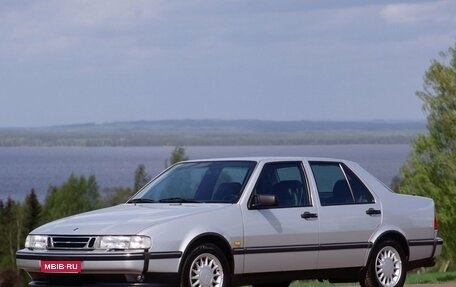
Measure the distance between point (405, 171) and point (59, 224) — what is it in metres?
32.9

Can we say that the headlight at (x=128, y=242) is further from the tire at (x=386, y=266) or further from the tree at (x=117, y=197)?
the tree at (x=117, y=197)

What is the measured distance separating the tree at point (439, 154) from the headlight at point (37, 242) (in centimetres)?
3099

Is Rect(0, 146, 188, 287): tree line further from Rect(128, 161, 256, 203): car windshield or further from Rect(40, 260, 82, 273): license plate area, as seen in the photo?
Rect(40, 260, 82, 273): license plate area

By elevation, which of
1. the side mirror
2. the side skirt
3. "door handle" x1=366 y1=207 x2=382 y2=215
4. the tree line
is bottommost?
the tree line

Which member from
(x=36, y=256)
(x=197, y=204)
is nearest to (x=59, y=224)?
(x=36, y=256)

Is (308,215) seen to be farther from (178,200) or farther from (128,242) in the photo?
(128,242)

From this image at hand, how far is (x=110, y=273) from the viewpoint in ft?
41.3

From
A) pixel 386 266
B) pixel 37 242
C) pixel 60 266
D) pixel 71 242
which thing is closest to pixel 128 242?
pixel 71 242

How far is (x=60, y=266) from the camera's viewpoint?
12.7 metres

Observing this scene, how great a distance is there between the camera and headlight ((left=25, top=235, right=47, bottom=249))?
13.0 m

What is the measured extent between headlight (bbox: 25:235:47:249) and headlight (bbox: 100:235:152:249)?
777 mm

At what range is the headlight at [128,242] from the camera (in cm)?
1252

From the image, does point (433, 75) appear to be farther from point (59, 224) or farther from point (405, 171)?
point (59, 224)

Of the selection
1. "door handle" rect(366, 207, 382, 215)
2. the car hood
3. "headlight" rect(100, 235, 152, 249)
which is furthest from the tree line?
"headlight" rect(100, 235, 152, 249)
